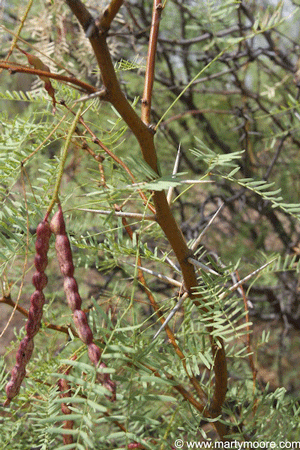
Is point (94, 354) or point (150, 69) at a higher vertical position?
point (150, 69)

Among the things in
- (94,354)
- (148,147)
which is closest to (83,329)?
(94,354)

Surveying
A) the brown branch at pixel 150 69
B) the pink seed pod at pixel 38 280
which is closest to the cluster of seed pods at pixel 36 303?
the pink seed pod at pixel 38 280

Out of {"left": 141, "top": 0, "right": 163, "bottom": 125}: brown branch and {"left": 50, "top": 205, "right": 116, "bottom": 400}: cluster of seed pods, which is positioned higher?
{"left": 141, "top": 0, "right": 163, "bottom": 125}: brown branch

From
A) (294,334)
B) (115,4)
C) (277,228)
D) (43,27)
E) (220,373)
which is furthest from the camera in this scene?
(294,334)

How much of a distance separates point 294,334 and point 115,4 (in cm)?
155

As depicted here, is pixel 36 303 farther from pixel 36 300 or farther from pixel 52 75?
pixel 52 75

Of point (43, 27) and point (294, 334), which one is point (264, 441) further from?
point (294, 334)

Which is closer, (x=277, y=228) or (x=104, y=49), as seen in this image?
(x=104, y=49)

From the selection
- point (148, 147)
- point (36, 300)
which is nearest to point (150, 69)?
point (148, 147)

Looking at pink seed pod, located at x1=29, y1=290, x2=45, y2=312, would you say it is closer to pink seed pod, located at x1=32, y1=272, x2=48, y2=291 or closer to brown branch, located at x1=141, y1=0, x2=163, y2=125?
pink seed pod, located at x1=32, y1=272, x2=48, y2=291

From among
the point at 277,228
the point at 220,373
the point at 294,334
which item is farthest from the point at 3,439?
the point at 294,334

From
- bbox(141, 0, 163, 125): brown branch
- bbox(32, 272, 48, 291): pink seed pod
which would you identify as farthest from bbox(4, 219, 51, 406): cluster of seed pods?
bbox(141, 0, 163, 125): brown branch

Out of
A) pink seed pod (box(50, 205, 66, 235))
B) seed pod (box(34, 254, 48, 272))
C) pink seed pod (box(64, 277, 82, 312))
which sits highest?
pink seed pod (box(50, 205, 66, 235))

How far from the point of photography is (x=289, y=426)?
0.39 m
